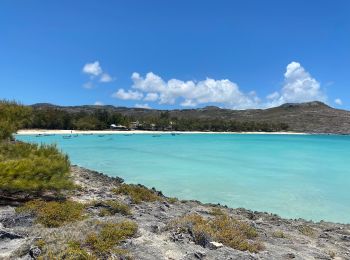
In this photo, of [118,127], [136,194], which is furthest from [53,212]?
[118,127]

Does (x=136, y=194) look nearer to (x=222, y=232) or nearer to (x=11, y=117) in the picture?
(x=222, y=232)

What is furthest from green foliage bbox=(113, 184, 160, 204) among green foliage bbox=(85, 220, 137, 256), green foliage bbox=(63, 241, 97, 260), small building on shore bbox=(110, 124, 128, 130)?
small building on shore bbox=(110, 124, 128, 130)

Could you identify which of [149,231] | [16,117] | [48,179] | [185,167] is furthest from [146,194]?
[185,167]

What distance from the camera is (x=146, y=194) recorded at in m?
12.9

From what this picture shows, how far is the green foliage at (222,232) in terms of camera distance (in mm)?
7795

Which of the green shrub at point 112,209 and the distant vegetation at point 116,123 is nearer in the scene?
the green shrub at point 112,209

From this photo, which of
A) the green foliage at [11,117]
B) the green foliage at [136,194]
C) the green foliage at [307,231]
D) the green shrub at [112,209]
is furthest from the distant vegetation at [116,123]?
the green foliage at [307,231]

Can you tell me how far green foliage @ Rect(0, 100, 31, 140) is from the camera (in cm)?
1462

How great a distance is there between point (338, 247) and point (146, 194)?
6225mm

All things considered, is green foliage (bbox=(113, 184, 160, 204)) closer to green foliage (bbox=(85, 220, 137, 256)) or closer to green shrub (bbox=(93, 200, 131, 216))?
green shrub (bbox=(93, 200, 131, 216))

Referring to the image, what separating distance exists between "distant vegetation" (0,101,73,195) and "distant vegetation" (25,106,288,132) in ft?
227

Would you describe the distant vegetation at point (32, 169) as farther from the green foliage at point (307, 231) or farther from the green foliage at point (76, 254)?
the green foliage at point (307, 231)

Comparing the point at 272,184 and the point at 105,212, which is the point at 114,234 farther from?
the point at 272,184

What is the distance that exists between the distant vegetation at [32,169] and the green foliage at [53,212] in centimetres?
112
